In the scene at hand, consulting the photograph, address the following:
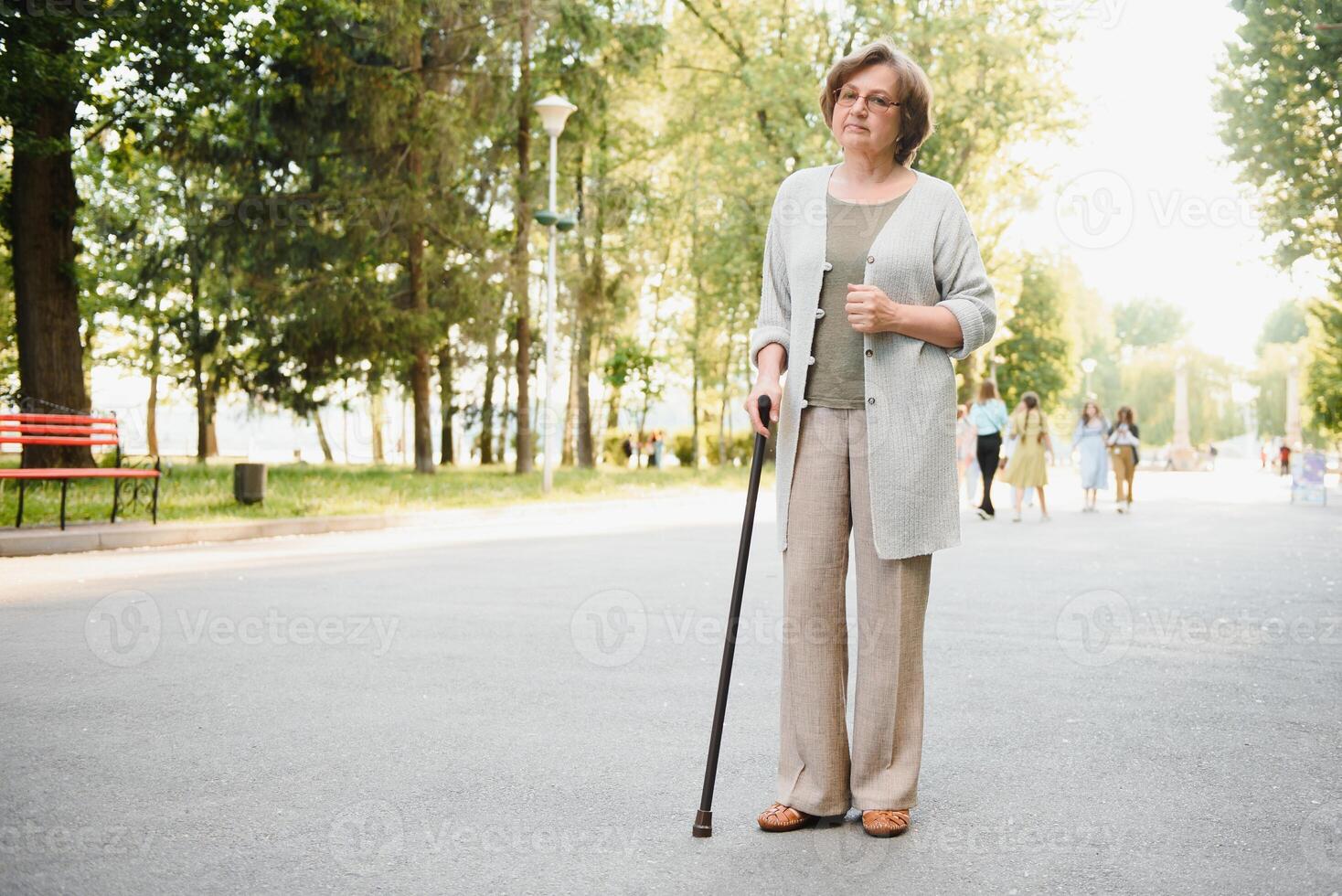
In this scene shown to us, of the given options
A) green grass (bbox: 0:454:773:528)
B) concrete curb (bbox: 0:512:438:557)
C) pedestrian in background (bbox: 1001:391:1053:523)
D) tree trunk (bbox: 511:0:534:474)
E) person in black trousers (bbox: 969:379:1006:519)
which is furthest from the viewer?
tree trunk (bbox: 511:0:534:474)

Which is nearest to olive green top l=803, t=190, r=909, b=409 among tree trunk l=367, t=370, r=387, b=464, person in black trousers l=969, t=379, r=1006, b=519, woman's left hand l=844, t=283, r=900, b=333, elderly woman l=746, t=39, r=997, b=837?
elderly woman l=746, t=39, r=997, b=837

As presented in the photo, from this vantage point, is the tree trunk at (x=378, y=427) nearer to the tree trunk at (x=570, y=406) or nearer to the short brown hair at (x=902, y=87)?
the tree trunk at (x=570, y=406)

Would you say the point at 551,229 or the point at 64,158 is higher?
the point at 64,158

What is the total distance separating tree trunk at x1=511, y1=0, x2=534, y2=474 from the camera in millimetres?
25969

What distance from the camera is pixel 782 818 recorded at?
143 inches

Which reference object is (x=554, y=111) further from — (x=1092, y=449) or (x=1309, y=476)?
(x=1309, y=476)

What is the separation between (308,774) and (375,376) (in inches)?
985

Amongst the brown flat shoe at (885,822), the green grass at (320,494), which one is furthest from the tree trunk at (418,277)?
the brown flat shoe at (885,822)

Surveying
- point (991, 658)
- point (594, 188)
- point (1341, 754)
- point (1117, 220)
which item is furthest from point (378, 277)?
point (1341, 754)

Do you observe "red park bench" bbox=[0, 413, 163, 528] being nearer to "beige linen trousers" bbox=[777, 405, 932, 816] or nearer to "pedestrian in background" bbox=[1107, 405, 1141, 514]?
"beige linen trousers" bbox=[777, 405, 932, 816]

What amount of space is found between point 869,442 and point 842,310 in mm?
395

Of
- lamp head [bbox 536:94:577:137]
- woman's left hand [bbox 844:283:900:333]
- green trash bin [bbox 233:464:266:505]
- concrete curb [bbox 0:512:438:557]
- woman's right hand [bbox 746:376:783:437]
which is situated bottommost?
concrete curb [bbox 0:512:438:557]

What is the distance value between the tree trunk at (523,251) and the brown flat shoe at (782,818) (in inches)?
917

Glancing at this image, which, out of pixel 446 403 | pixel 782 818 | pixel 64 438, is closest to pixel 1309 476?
pixel 446 403
